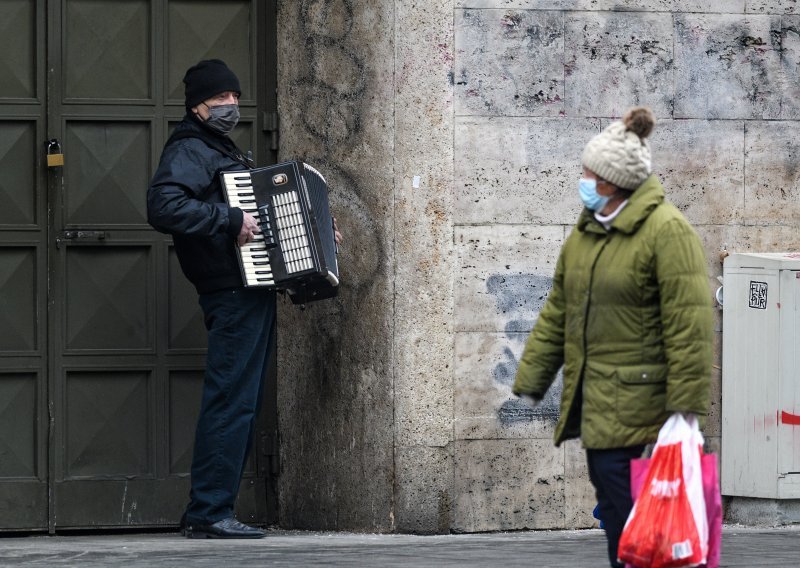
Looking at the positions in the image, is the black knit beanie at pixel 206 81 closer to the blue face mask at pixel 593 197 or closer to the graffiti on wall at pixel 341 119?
the graffiti on wall at pixel 341 119

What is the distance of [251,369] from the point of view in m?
7.37

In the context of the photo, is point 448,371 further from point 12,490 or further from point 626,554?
point 626,554

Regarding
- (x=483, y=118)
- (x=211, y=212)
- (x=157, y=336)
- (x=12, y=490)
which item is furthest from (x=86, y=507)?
(x=483, y=118)

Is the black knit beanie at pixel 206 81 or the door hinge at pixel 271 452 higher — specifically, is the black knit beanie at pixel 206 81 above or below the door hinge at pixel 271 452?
above

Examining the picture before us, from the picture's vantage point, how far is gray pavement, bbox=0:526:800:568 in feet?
21.4

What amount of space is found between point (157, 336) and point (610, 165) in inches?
136

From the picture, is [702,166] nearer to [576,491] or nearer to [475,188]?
[475,188]

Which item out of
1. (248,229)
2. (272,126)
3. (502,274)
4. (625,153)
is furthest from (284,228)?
(625,153)

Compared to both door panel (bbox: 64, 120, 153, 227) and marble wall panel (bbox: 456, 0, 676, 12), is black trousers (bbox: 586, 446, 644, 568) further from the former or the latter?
door panel (bbox: 64, 120, 153, 227)

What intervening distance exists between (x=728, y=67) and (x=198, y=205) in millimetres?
2792

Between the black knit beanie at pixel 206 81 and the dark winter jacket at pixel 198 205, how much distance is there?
0.11 m

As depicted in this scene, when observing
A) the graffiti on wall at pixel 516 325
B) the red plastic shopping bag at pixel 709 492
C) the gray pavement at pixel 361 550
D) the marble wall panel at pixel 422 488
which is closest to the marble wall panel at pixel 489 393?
the graffiti on wall at pixel 516 325

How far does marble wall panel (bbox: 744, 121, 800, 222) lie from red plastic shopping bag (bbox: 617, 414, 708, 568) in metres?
3.22

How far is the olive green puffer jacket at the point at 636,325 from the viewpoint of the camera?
493 cm
